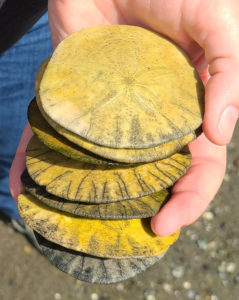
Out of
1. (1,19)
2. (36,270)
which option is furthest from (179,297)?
(1,19)

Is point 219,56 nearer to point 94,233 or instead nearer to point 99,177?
point 99,177

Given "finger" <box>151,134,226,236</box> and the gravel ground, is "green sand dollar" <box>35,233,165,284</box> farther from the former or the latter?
the gravel ground

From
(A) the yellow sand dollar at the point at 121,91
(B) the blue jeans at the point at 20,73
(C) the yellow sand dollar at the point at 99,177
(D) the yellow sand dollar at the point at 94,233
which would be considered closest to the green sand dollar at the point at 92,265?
(D) the yellow sand dollar at the point at 94,233

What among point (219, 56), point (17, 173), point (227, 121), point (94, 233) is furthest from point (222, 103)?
point (17, 173)

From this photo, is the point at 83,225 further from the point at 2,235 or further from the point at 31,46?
the point at 2,235

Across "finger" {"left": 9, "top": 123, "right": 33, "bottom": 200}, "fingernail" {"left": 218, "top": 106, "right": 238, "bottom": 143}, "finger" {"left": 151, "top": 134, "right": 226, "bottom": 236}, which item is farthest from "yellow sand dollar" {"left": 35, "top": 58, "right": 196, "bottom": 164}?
"finger" {"left": 9, "top": 123, "right": 33, "bottom": 200}
